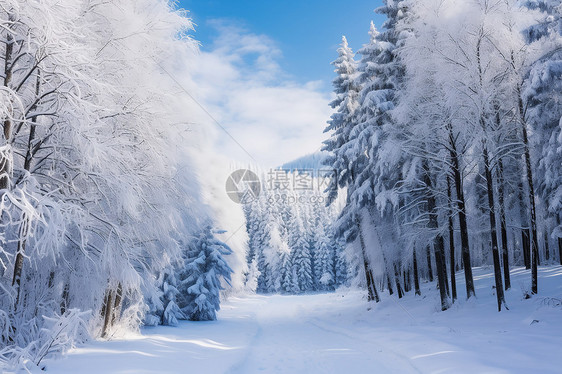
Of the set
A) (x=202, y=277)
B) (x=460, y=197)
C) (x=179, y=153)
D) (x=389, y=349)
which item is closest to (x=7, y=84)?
(x=179, y=153)

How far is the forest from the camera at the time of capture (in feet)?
20.2

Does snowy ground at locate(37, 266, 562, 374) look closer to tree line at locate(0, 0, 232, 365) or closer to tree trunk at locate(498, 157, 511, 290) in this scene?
tree trunk at locate(498, 157, 511, 290)

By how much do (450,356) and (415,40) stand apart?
406 inches

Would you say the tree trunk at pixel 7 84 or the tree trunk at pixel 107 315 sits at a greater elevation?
the tree trunk at pixel 7 84

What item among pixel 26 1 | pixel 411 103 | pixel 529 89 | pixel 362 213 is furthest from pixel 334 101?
pixel 26 1

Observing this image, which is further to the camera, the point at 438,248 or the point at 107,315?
the point at 438,248

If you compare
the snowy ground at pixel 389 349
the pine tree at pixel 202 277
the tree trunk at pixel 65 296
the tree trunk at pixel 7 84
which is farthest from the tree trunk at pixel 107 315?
the pine tree at pixel 202 277

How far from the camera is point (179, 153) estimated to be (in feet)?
40.4

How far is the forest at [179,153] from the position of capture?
6172 millimetres

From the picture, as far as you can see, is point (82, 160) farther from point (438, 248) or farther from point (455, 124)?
point (438, 248)

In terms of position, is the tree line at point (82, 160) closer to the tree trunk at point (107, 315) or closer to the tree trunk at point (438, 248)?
the tree trunk at point (107, 315)

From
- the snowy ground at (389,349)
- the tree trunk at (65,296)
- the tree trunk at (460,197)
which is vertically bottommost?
the snowy ground at (389,349)

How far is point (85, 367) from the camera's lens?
249 inches

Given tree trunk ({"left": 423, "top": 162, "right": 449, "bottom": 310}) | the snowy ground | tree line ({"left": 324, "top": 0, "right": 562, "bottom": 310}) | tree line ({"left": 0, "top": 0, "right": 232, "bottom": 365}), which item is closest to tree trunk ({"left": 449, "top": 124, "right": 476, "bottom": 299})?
tree line ({"left": 324, "top": 0, "right": 562, "bottom": 310})
